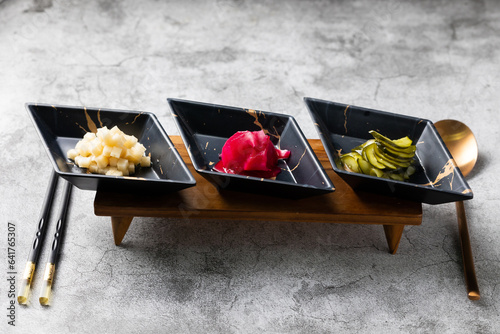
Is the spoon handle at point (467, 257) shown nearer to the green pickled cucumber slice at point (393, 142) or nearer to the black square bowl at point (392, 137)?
the black square bowl at point (392, 137)

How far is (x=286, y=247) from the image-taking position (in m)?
2.10

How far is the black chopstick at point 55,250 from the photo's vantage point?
6.00 ft

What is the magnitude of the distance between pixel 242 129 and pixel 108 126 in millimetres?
521

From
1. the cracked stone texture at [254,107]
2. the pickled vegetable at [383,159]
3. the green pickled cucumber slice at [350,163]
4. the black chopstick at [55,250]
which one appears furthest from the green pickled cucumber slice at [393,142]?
the black chopstick at [55,250]

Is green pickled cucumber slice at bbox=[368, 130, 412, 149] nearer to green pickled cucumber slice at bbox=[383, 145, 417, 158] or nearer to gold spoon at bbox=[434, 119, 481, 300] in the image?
green pickled cucumber slice at bbox=[383, 145, 417, 158]

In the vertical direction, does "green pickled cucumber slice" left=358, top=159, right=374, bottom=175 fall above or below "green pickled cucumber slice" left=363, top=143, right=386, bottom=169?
below

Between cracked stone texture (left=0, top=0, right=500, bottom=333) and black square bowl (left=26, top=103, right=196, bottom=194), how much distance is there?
0.28 meters

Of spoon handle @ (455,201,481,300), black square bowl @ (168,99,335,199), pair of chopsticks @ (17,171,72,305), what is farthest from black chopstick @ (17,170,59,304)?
spoon handle @ (455,201,481,300)

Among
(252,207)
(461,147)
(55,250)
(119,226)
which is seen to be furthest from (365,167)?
(55,250)

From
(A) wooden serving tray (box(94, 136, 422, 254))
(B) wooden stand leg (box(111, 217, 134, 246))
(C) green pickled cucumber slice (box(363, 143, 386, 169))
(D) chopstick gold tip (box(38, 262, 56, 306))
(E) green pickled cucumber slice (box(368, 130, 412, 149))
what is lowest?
(D) chopstick gold tip (box(38, 262, 56, 306))

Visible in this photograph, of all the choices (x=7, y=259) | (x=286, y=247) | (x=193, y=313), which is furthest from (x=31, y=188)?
(x=286, y=247)

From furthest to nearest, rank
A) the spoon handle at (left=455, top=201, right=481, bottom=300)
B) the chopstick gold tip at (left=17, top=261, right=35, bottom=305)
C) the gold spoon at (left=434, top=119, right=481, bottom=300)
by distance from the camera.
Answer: the gold spoon at (left=434, top=119, right=481, bottom=300) → the spoon handle at (left=455, top=201, right=481, bottom=300) → the chopstick gold tip at (left=17, top=261, right=35, bottom=305)

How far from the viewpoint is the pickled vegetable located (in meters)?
1.99

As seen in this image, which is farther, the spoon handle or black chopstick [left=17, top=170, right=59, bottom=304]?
the spoon handle
